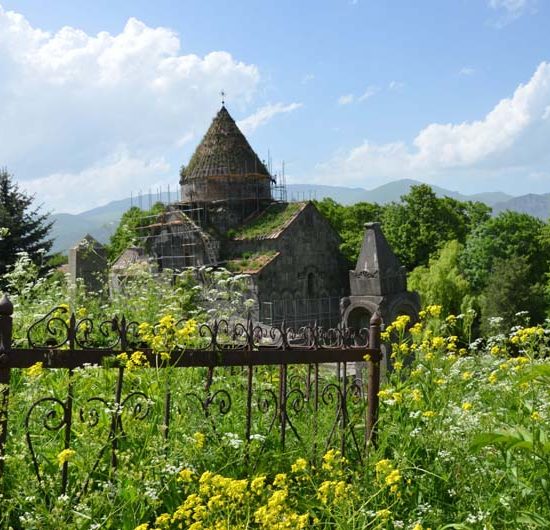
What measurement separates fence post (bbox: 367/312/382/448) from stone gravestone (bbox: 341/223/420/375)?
9286 mm

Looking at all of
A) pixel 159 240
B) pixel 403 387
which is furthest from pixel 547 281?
pixel 403 387

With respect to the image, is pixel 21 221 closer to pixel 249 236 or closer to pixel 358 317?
pixel 249 236

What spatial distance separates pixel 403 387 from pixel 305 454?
1.63 m

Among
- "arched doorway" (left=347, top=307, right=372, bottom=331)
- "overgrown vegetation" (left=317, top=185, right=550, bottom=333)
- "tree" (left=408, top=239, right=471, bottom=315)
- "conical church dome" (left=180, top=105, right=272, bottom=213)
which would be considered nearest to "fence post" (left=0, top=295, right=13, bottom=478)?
"arched doorway" (left=347, top=307, right=372, bottom=331)

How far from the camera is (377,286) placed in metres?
14.1

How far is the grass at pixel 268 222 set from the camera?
2728 centimetres

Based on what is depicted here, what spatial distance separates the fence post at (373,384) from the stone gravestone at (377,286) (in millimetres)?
9286

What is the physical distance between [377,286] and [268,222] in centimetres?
1439

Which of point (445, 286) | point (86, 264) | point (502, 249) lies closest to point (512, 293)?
point (445, 286)

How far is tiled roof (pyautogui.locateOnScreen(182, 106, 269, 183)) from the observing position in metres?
29.5

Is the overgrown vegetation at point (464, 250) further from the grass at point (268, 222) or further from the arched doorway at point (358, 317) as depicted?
the arched doorway at point (358, 317)

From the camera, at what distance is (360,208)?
138ft

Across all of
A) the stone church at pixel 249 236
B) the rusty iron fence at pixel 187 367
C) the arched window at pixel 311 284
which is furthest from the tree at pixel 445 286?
the rusty iron fence at pixel 187 367

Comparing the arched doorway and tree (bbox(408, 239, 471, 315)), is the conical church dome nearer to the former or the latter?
tree (bbox(408, 239, 471, 315))
